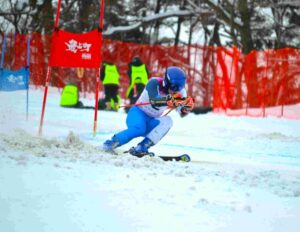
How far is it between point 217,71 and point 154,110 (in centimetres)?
1089

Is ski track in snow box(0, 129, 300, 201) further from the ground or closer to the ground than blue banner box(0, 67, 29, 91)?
closer to the ground

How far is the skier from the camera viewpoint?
677 centimetres

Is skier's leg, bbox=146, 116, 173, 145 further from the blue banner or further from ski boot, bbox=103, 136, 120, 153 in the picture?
the blue banner

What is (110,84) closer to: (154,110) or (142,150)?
(154,110)

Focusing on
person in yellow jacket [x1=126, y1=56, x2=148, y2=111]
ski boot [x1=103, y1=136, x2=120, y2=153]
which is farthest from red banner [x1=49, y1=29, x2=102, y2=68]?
person in yellow jacket [x1=126, y1=56, x2=148, y2=111]

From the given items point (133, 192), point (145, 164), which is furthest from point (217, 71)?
point (133, 192)

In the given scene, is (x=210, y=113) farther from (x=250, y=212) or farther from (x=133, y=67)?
(x=250, y=212)

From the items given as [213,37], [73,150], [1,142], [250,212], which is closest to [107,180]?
[250,212]

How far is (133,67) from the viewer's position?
15.6 meters

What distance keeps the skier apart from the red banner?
2.56 metres

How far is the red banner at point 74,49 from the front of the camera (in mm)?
9391

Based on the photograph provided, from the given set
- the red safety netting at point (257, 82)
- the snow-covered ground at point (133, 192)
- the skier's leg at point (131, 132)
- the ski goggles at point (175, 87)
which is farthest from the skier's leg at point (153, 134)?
the red safety netting at point (257, 82)

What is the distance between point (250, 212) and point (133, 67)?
11935mm

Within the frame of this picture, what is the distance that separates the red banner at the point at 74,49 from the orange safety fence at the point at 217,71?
25.3 ft
